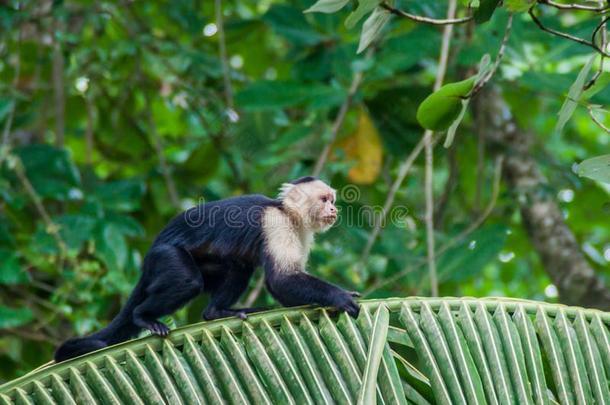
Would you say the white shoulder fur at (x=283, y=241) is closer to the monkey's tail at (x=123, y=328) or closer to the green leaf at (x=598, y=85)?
the monkey's tail at (x=123, y=328)

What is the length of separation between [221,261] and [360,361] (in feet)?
4.91

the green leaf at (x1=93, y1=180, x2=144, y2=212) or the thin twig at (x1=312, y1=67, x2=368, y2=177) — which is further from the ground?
the thin twig at (x1=312, y1=67, x2=368, y2=177)

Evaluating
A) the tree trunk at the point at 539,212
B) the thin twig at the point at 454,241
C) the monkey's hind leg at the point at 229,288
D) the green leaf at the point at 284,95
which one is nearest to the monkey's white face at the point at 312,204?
the monkey's hind leg at the point at 229,288

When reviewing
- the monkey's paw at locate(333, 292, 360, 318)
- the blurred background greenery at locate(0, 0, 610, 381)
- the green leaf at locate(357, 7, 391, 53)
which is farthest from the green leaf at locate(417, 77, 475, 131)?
the blurred background greenery at locate(0, 0, 610, 381)

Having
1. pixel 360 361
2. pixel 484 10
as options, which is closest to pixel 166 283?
pixel 360 361

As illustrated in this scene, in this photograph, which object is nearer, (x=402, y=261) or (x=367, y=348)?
(x=367, y=348)

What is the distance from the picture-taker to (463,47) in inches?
215

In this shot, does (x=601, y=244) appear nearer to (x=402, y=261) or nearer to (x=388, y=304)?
(x=402, y=261)

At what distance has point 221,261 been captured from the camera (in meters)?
3.76

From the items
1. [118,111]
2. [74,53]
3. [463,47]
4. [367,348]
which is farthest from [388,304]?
[118,111]

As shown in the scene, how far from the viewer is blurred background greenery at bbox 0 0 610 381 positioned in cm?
520

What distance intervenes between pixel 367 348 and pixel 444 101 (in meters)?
0.74

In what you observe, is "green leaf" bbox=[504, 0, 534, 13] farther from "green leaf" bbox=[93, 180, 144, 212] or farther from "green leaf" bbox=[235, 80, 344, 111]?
"green leaf" bbox=[93, 180, 144, 212]

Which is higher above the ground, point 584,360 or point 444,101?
point 444,101
